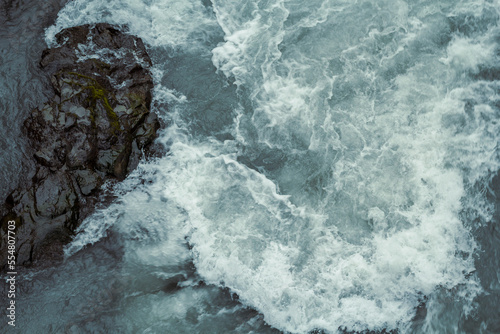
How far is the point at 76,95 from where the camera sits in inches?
429

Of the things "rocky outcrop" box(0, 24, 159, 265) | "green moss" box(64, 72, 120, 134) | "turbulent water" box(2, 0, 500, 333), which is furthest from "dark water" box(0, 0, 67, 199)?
"green moss" box(64, 72, 120, 134)

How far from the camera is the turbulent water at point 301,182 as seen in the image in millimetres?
9188

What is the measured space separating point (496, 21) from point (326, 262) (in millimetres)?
10841

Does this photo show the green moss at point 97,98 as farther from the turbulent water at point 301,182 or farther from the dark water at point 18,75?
the turbulent water at point 301,182

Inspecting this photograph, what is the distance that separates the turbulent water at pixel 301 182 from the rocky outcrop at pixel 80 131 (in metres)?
0.52

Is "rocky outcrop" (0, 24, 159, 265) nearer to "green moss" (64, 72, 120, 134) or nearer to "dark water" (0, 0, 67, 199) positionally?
"green moss" (64, 72, 120, 134)

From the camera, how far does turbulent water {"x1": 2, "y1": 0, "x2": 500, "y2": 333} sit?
9.19m

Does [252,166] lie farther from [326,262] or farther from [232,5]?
[232,5]

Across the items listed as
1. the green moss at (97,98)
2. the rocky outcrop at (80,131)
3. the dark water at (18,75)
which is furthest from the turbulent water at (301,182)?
the green moss at (97,98)

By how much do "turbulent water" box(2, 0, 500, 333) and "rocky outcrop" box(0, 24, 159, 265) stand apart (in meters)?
0.52

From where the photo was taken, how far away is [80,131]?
10508mm

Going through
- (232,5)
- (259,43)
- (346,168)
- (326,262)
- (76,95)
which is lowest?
(326,262)

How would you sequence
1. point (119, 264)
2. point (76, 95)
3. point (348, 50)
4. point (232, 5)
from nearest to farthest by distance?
point (119, 264) < point (76, 95) < point (348, 50) < point (232, 5)

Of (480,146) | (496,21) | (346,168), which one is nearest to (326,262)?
(346,168)
